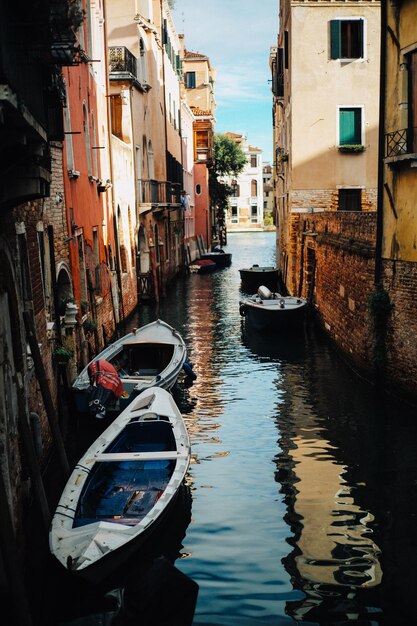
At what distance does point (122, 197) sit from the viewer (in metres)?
22.6

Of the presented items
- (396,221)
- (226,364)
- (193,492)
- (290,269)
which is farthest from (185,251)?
(193,492)

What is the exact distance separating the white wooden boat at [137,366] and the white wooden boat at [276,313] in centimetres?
456

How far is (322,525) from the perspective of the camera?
8.34m

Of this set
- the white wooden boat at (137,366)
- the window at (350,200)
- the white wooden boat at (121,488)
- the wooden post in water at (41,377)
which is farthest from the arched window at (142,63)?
the wooden post in water at (41,377)

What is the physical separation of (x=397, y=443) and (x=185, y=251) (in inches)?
1214

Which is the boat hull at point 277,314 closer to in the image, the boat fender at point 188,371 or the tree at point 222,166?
the boat fender at point 188,371

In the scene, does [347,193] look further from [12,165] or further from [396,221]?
[12,165]

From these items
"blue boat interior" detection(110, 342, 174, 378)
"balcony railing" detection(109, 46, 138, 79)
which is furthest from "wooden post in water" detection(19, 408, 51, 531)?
"balcony railing" detection(109, 46, 138, 79)

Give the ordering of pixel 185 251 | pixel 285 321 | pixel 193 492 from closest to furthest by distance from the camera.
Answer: pixel 193 492, pixel 285 321, pixel 185 251

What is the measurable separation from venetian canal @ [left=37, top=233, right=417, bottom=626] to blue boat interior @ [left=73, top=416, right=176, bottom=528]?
0.51m

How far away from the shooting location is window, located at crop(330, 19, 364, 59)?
23.8 meters

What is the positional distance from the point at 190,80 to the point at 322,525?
49.2m

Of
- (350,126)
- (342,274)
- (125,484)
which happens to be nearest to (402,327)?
(342,274)

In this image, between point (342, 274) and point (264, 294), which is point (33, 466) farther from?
point (264, 294)
